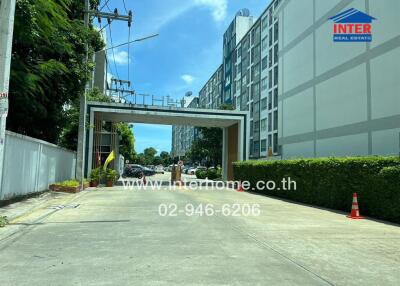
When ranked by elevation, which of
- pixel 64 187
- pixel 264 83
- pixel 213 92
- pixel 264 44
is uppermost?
pixel 213 92

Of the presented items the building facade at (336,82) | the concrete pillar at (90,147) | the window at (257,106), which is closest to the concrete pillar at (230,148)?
the building facade at (336,82)

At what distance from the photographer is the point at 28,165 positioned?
1830 cm

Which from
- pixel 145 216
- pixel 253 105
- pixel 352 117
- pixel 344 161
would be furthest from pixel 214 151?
pixel 145 216

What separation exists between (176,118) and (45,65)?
65.6ft

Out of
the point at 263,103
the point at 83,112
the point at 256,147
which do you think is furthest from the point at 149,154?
the point at 83,112

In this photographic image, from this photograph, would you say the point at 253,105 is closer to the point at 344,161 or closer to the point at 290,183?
the point at 290,183

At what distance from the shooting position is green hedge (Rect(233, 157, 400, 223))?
1438 cm

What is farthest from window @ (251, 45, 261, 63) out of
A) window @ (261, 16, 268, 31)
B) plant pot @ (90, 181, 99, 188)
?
plant pot @ (90, 181, 99, 188)

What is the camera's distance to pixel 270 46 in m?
64.2

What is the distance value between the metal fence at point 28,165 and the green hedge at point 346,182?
456 inches

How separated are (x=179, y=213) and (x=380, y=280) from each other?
28.3 feet

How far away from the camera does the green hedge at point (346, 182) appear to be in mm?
14383

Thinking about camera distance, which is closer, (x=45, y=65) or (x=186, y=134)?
(x=45, y=65)

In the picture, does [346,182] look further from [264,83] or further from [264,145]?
[264,83]
